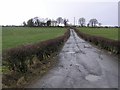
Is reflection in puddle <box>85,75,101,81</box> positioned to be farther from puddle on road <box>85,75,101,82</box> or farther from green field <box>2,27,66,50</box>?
green field <box>2,27,66,50</box>

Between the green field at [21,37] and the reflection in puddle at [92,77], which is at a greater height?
the green field at [21,37]

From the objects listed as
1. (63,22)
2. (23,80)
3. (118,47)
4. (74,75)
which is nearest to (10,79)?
(23,80)

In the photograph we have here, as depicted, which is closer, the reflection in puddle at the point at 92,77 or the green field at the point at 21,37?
the reflection in puddle at the point at 92,77

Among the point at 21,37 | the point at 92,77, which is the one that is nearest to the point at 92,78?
the point at 92,77

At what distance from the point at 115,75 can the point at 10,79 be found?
5.39 metres

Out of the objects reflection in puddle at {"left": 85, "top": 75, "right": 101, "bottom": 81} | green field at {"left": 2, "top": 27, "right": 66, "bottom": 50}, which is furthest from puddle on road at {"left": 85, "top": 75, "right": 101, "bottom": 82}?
green field at {"left": 2, "top": 27, "right": 66, "bottom": 50}

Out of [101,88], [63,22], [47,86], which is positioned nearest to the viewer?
[101,88]

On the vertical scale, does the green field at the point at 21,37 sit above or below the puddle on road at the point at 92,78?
above

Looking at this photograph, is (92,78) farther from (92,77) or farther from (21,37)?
(21,37)

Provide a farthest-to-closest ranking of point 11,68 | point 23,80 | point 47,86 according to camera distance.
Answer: point 11,68
point 23,80
point 47,86

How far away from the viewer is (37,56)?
1620cm

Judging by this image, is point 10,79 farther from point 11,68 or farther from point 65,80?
point 65,80

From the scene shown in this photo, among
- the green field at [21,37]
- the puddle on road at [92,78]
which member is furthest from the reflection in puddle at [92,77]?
the green field at [21,37]

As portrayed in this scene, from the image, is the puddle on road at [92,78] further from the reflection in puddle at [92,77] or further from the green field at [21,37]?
the green field at [21,37]
